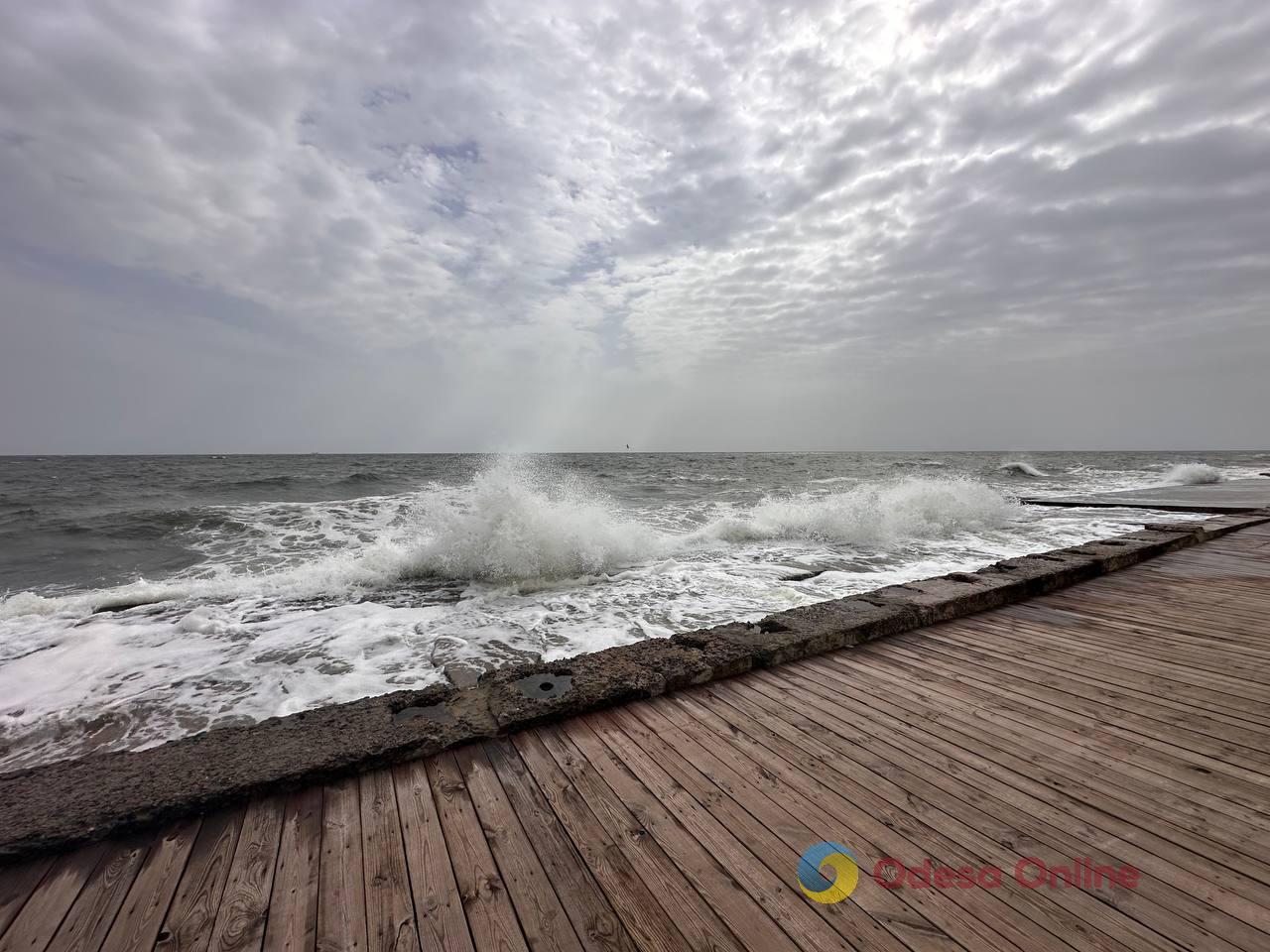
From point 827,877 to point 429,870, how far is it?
1245 mm

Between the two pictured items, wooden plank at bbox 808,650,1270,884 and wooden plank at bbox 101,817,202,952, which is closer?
wooden plank at bbox 101,817,202,952

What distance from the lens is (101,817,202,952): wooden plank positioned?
5.02 feet

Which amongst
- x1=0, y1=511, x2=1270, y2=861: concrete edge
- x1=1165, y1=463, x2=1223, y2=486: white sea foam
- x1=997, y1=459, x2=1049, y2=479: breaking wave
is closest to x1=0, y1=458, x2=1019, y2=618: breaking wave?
x1=0, y1=511, x2=1270, y2=861: concrete edge

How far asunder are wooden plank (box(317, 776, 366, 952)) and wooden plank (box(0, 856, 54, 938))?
789mm

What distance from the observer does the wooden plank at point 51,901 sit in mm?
1530

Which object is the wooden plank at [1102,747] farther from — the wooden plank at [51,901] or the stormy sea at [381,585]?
the wooden plank at [51,901]

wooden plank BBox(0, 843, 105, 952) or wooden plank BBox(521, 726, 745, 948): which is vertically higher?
wooden plank BBox(0, 843, 105, 952)

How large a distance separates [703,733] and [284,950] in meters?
1.65

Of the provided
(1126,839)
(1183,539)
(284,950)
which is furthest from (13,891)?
(1183,539)

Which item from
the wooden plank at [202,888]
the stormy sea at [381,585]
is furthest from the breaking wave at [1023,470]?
the wooden plank at [202,888]

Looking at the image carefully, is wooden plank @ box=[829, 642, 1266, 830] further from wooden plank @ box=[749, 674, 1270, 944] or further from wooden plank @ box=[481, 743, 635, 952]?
wooden plank @ box=[481, 743, 635, 952]

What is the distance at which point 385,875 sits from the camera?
1.72 metres

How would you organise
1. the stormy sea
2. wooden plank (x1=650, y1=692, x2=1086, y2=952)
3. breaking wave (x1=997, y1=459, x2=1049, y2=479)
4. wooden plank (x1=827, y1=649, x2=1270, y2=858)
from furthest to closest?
breaking wave (x1=997, y1=459, x2=1049, y2=479), the stormy sea, wooden plank (x1=827, y1=649, x2=1270, y2=858), wooden plank (x1=650, y1=692, x2=1086, y2=952)

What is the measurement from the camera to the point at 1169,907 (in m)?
1.53
